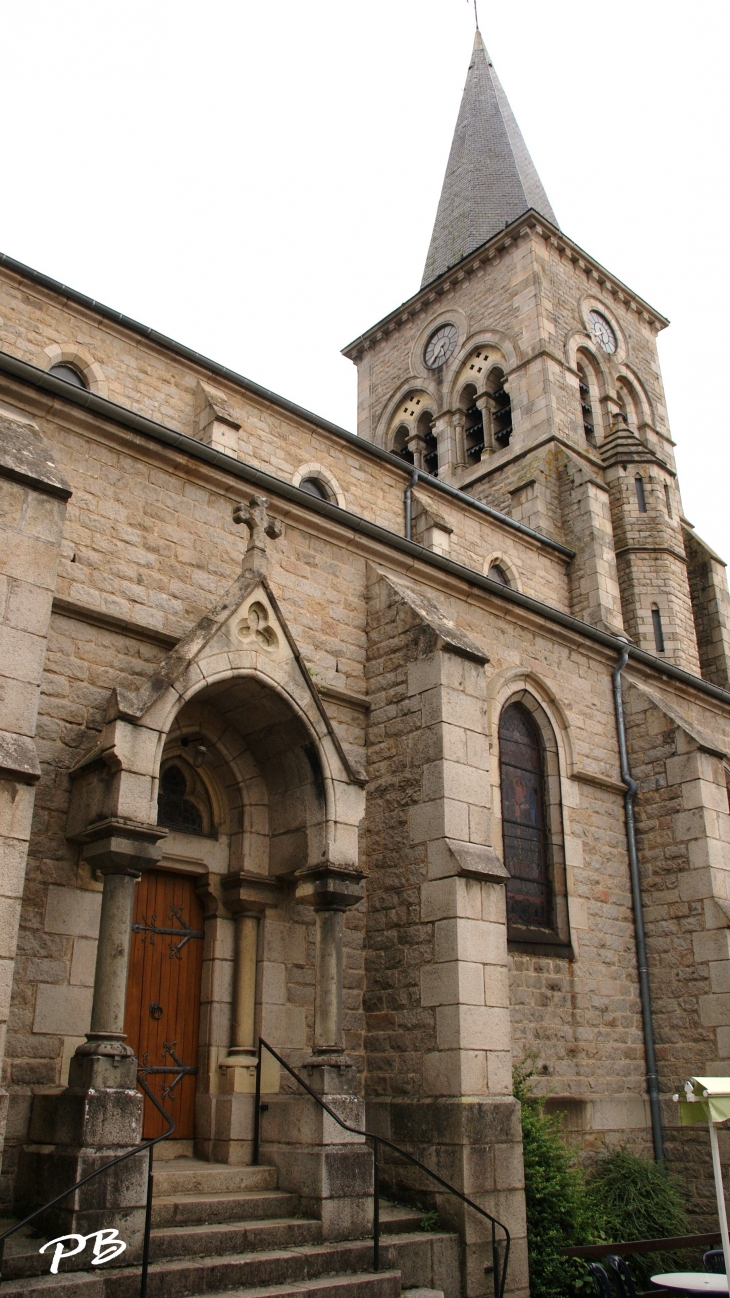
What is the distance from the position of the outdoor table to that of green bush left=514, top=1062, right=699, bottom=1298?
89 centimetres

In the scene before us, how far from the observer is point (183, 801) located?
9.36 metres

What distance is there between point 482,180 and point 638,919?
25656mm

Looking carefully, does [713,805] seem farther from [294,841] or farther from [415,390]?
[415,390]

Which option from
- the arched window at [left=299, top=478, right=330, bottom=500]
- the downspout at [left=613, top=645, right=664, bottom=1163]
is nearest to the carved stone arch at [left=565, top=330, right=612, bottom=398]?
the arched window at [left=299, top=478, right=330, bottom=500]

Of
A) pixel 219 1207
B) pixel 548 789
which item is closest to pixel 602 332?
pixel 548 789

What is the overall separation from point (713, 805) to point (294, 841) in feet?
22.4

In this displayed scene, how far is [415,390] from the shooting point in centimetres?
3003

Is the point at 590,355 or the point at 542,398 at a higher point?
the point at 590,355

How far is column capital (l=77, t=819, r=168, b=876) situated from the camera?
7430 mm

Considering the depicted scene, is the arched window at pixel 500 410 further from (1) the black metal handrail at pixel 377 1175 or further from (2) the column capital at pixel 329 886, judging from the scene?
(1) the black metal handrail at pixel 377 1175

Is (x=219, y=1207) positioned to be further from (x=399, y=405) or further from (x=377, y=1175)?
(x=399, y=405)

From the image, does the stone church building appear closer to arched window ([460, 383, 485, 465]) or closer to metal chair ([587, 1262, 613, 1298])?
metal chair ([587, 1262, 613, 1298])

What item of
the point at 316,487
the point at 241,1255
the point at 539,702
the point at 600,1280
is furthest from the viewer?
the point at 316,487

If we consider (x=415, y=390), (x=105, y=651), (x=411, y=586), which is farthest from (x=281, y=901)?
(x=415, y=390)
